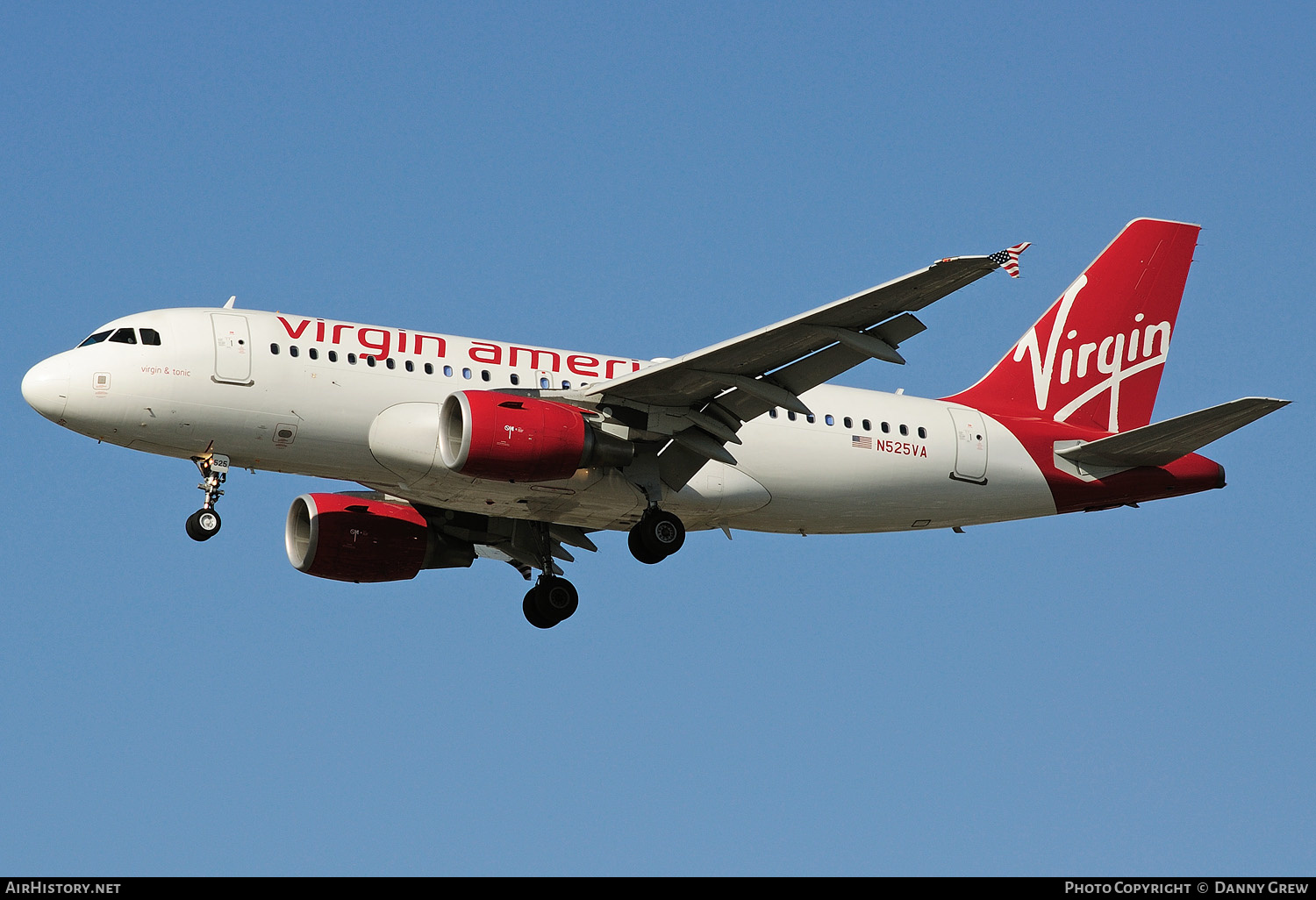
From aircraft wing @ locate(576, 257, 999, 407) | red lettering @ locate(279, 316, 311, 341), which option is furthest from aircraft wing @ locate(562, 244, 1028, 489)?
red lettering @ locate(279, 316, 311, 341)

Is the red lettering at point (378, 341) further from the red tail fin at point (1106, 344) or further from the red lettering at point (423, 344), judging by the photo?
the red tail fin at point (1106, 344)

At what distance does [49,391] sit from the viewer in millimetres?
26750

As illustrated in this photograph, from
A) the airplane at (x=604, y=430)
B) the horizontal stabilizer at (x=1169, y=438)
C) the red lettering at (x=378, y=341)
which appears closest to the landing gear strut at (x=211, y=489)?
the airplane at (x=604, y=430)

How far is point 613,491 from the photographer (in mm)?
28984

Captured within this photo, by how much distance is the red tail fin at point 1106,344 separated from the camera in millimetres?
33844

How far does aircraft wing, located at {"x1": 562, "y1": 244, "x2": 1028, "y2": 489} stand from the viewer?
24.5 m

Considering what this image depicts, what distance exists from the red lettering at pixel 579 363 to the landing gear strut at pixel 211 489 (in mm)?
6396

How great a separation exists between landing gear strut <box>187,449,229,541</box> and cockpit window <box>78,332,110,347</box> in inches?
102

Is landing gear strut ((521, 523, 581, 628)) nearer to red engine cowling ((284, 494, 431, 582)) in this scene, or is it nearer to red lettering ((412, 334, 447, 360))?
red engine cowling ((284, 494, 431, 582))

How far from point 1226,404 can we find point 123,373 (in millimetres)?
18862
